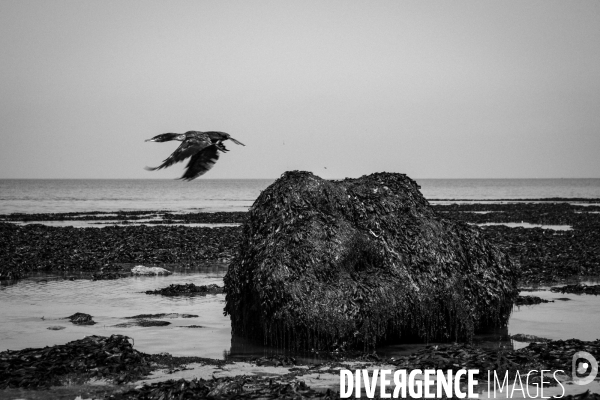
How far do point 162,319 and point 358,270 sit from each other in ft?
13.2

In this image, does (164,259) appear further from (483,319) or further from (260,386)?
(260,386)

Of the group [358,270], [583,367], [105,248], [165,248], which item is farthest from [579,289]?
[105,248]

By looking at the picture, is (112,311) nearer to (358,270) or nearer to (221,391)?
(358,270)

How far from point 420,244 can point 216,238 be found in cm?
1851

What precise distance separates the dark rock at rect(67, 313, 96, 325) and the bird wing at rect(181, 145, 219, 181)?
5832mm

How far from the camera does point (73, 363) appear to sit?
9.43 meters

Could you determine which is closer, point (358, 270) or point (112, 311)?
point (358, 270)

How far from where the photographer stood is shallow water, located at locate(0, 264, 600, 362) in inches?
436

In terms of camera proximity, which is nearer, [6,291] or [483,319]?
[483,319]

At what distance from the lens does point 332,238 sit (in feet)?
38.4

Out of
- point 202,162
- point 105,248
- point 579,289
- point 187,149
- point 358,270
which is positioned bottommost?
point 105,248

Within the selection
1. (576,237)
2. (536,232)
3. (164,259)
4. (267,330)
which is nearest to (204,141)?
(267,330)

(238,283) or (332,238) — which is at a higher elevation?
(332,238)

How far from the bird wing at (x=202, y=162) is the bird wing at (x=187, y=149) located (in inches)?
4.9
